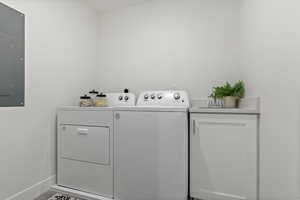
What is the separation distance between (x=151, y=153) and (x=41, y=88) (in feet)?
4.07

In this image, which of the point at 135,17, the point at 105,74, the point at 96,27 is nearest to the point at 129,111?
the point at 105,74

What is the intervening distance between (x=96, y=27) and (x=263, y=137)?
240 cm

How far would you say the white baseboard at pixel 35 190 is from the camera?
4.59 ft

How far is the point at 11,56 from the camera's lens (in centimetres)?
132

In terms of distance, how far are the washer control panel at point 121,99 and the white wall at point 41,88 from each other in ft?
1.37

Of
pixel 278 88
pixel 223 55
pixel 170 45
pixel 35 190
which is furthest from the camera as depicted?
pixel 170 45

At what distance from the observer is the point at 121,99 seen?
2.07 m

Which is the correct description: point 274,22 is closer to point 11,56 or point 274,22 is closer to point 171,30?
point 171,30

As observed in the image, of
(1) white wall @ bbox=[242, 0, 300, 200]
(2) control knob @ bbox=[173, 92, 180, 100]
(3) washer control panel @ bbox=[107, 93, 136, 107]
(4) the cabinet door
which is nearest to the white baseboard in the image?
(3) washer control panel @ bbox=[107, 93, 136, 107]

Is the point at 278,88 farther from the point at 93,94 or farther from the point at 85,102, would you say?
the point at 93,94

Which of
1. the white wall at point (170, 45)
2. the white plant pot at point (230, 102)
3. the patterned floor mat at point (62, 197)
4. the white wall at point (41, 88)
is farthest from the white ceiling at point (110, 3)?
the patterned floor mat at point (62, 197)

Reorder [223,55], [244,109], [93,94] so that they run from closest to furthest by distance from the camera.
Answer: [244,109] → [223,55] → [93,94]

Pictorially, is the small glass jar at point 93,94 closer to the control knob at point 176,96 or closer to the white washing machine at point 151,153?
the white washing machine at point 151,153

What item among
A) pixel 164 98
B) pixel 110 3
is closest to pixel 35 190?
pixel 164 98
